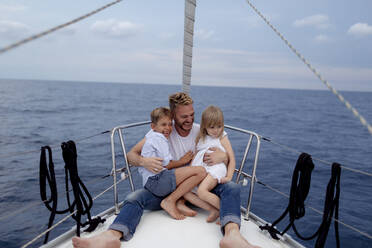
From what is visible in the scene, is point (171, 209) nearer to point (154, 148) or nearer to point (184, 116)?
point (154, 148)

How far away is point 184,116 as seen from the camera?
2646 mm

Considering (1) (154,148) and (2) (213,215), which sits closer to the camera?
(2) (213,215)

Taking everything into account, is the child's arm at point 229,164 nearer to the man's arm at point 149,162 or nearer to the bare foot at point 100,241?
the man's arm at point 149,162

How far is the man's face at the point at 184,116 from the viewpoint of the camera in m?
2.63

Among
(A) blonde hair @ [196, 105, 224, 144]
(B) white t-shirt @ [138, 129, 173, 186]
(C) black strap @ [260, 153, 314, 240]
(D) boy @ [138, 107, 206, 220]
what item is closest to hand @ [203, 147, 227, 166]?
(D) boy @ [138, 107, 206, 220]

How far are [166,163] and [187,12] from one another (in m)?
1.53

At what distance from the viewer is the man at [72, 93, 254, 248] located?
191cm

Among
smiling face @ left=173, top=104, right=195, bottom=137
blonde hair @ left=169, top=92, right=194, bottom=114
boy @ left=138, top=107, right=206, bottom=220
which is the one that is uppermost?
blonde hair @ left=169, top=92, right=194, bottom=114

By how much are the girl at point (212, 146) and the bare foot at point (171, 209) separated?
0.23 meters

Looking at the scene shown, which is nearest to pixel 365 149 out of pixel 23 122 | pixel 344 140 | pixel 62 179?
pixel 344 140

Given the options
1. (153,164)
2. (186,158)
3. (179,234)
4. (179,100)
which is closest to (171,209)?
(179,234)

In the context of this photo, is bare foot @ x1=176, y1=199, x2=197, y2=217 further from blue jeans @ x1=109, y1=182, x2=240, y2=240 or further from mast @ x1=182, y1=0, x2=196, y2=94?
mast @ x1=182, y1=0, x2=196, y2=94

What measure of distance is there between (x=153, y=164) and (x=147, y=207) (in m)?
0.38

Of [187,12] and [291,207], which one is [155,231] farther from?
[187,12]
